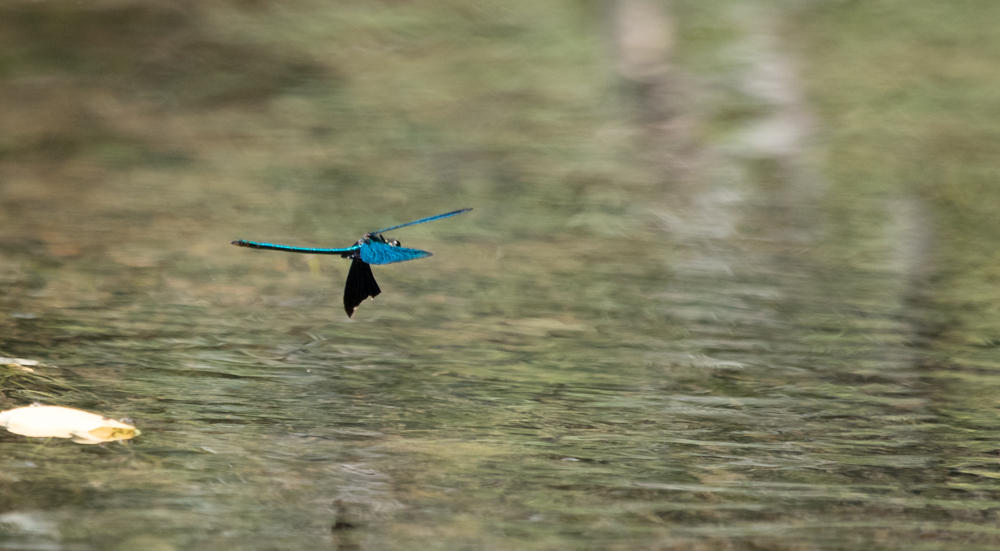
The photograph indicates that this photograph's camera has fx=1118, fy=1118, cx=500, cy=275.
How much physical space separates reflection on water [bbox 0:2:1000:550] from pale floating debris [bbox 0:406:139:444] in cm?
3

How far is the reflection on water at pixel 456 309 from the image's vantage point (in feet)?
5.52

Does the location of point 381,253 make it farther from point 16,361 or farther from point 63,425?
point 16,361

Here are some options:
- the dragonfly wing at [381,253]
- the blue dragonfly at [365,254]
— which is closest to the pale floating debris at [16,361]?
the blue dragonfly at [365,254]

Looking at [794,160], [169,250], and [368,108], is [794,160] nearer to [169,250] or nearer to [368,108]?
[368,108]

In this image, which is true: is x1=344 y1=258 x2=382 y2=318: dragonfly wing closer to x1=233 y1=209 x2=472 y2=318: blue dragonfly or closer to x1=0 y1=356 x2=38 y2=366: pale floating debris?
x1=233 y1=209 x2=472 y2=318: blue dragonfly

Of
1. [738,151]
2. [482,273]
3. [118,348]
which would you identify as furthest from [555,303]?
[738,151]

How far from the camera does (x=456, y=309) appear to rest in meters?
2.64

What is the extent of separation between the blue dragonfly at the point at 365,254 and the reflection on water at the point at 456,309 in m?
0.23

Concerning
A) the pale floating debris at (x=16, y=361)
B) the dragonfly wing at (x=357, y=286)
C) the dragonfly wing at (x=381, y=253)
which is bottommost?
the pale floating debris at (x=16, y=361)

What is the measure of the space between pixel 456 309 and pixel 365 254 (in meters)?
0.85

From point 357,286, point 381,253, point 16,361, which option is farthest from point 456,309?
point 16,361

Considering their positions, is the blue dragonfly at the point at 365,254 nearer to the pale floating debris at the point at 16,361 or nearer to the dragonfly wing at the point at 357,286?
the dragonfly wing at the point at 357,286

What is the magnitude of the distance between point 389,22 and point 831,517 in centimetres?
378

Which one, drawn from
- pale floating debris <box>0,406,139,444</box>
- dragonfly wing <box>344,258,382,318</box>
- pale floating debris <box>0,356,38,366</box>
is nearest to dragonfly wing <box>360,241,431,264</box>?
dragonfly wing <box>344,258,382,318</box>
